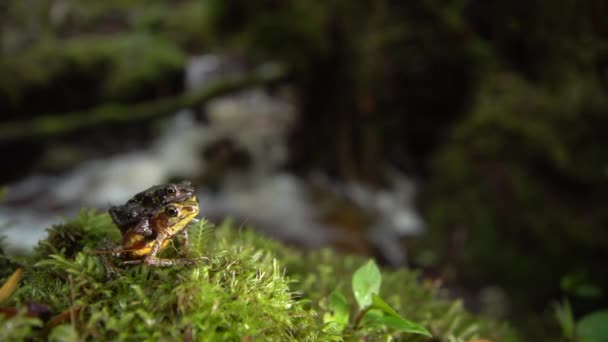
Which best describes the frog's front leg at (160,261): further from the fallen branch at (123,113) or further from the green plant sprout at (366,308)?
the fallen branch at (123,113)

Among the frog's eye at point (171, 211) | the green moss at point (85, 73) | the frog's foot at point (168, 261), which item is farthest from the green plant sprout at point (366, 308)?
the green moss at point (85, 73)

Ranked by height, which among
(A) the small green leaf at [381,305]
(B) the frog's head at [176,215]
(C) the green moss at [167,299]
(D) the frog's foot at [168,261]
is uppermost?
(B) the frog's head at [176,215]

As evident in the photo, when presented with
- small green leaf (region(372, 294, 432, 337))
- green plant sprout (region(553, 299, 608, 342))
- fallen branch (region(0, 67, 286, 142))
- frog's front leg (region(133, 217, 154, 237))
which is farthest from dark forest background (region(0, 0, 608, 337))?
frog's front leg (region(133, 217, 154, 237))

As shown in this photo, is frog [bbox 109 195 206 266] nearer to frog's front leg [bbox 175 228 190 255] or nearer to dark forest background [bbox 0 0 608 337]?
frog's front leg [bbox 175 228 190 255]

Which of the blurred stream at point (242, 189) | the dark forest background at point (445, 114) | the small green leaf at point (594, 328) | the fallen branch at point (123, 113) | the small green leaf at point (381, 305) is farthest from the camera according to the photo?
the fallen branch at point (123, 113)

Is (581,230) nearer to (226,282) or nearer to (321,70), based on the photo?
(321,70)

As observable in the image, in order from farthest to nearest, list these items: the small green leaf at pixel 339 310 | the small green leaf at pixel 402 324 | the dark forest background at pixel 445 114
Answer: the dark forest background at pixel 445 114 → the small green leaf at pixel 339 310 → the small green leaf at pixel 402 324

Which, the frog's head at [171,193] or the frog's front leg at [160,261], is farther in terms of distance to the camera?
the frog's head at [171,193]

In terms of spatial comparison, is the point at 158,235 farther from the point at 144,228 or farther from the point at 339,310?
the point at 339,310

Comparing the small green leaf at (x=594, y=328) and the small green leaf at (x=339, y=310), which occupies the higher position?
the small green leaf at (x=594, y=328)
